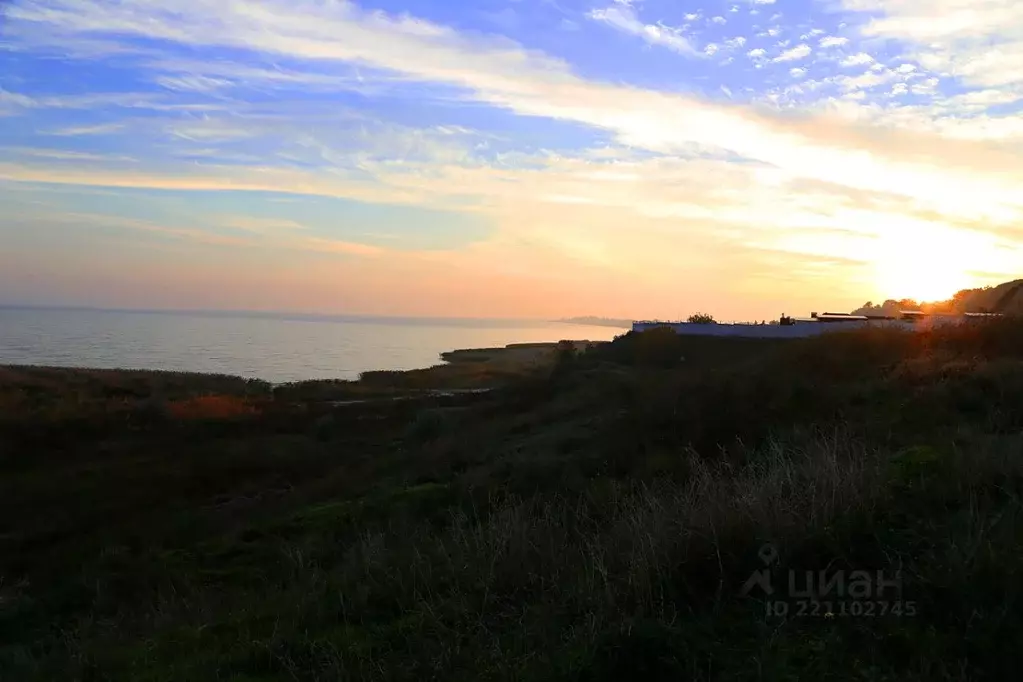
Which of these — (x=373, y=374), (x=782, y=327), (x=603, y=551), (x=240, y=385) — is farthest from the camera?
(x=373, y=374)

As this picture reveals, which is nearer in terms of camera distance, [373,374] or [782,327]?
[782,327]

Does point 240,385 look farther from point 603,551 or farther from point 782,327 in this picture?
point 603,551

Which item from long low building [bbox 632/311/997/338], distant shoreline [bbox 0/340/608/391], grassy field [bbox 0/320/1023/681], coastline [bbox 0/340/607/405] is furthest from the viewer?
distant shoreline [bbox 0/340/608/391]

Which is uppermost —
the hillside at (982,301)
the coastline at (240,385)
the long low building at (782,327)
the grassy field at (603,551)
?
the hillside at (982,301)

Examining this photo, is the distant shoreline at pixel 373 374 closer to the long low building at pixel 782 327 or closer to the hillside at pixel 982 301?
the long low building at pixel 782 327

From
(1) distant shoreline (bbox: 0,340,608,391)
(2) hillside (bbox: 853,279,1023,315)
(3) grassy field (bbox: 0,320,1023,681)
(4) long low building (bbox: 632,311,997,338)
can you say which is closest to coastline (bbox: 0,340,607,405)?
(1) distant shoreline (bbox: 0,340,608,391)

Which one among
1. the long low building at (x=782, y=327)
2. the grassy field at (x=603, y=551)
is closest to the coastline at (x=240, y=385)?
the long low building at (x=782, y=327)

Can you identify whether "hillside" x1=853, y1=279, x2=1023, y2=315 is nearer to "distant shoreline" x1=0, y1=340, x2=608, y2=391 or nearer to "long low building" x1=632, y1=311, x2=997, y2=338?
"long low building" x1=632, y1=311, x2=997, y2=338

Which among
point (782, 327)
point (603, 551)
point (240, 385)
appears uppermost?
point (782, 327)

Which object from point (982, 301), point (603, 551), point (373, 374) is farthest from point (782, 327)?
point (603, 551)

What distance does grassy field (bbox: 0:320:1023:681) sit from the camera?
163 inches

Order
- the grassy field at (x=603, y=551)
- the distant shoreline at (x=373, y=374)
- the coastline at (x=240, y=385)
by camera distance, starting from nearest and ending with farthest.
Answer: the grassy field at (x=603, y=551) → the coastline at (x=240, y=385) → the distant shoreline at (x=373, y=374)

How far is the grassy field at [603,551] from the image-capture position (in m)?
4.13

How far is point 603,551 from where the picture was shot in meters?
5.42
